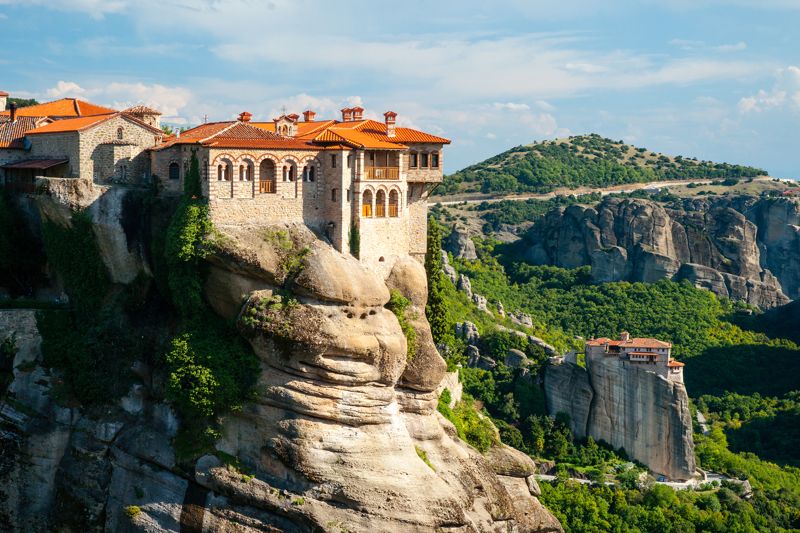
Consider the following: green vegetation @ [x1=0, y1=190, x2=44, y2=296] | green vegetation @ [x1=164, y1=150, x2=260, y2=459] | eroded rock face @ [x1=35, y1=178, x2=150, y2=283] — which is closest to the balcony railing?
green vegetation @ [x1=164, y1=150, x2=260, y2=459]

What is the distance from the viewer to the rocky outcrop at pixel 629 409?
228ft

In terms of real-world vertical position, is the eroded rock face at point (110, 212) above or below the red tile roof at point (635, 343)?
above

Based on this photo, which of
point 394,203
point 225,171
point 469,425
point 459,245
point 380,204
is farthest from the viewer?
point 459,245

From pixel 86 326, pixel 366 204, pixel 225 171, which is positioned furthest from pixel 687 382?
pixel 86 326

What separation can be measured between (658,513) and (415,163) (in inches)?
1045

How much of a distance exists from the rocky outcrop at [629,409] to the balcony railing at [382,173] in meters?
29.9

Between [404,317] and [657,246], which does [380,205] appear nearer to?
[404,317]

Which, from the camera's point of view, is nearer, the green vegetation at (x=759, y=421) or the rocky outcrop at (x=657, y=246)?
the green vegetation at (x=759, y=421)

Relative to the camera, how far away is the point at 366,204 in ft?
156

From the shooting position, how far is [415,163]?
166ft

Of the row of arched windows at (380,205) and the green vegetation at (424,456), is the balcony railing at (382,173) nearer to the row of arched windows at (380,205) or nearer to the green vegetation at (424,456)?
the row of arched windows at (380,205)

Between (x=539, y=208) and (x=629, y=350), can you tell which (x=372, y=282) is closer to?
(x=629, y=350)

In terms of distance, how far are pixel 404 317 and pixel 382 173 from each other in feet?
21.8

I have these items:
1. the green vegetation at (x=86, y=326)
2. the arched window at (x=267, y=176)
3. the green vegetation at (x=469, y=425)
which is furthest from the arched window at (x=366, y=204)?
the green vegetation at (x=469, y=425)
